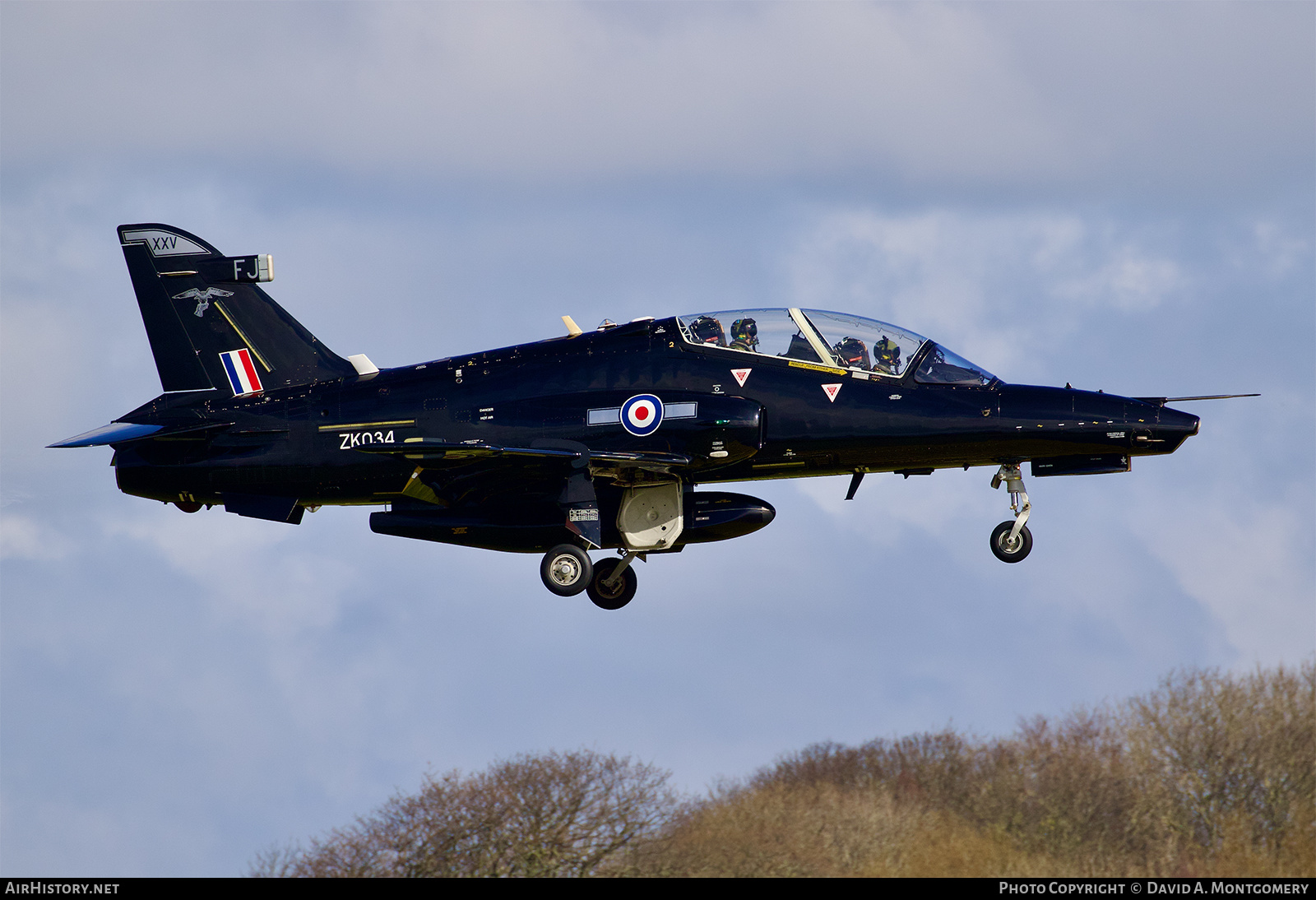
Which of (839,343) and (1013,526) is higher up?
(839,343)

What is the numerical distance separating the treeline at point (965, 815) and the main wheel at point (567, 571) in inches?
502

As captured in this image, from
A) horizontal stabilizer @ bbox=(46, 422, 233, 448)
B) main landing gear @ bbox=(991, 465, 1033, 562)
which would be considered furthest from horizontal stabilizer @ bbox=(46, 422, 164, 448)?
main landing gear @ bbox=(991, 465, 1033, 562)

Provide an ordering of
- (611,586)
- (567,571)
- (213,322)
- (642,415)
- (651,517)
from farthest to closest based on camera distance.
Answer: (213,322) < (611,586) < (651,517) < (567,571) < (642,415)

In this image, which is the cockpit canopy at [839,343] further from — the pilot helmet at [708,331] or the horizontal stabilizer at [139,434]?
the horizontal stabilizer at [139,434]

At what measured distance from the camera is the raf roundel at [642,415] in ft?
85.5

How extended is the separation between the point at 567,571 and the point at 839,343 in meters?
5.44

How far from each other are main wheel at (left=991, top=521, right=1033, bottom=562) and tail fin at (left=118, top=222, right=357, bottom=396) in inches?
431

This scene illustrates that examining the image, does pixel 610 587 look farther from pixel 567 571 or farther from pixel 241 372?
pixel 241 372

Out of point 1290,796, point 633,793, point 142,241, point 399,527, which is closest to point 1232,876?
point 1290,796

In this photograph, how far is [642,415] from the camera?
2611 centimetres

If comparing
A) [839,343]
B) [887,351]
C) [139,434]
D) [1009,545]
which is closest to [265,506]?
[139,434]

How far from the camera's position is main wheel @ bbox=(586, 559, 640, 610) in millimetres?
29156

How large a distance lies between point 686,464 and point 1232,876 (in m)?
16.9

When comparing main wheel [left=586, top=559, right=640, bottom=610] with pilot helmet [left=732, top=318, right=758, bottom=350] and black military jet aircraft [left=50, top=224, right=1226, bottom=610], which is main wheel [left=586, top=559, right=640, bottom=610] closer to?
black military jet aircraft [left=50, top=224, right=1226, bottom=610]
